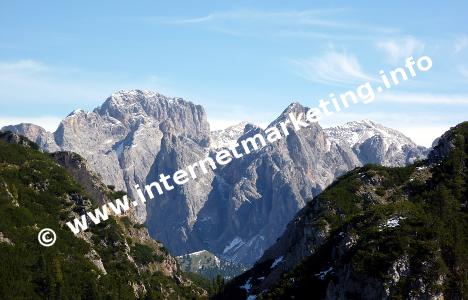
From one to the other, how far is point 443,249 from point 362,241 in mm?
19065

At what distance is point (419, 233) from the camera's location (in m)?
162

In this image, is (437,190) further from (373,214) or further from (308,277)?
(308,277)

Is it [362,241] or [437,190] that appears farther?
[437,190]

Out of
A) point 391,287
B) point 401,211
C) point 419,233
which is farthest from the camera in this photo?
point 401,211

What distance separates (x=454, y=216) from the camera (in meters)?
181

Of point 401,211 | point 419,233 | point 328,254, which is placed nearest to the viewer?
point 419,233

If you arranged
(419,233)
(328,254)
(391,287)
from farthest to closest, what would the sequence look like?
(328,254)
(419,233)
(391,287)

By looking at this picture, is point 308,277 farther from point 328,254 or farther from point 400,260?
point 400,260

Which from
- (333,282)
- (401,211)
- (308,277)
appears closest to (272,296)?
(308,277)

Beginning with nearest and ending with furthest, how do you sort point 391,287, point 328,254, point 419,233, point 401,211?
1. point 391,287
2. point 419,233
3. point 401,211
4. point 328,254

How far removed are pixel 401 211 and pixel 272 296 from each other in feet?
140

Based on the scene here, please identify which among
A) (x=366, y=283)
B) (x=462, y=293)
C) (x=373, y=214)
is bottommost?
(x=462, y=293)

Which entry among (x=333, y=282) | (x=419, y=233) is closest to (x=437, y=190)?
(x=419, y=233)

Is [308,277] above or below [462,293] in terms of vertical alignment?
above
